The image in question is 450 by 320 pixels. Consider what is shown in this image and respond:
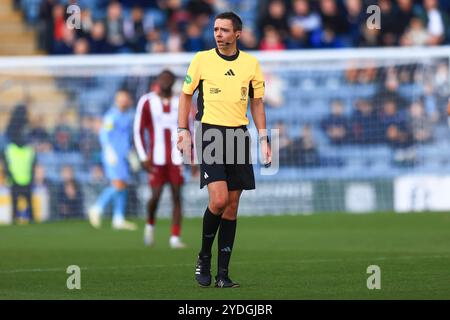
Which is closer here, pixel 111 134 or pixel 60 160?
pixel 111 134

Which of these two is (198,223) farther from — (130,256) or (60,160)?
(130,256)

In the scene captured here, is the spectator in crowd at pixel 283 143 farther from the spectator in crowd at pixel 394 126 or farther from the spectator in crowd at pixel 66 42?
the spectator in crowd at pixel 66 42

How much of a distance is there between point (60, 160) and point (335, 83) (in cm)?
540

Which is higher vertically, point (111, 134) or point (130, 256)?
point (111, 134)

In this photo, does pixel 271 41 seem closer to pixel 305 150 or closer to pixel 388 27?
pixel 388 27

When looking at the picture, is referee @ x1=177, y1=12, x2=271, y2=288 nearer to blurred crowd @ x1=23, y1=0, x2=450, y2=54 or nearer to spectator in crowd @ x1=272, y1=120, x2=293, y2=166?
spectator in crowd @ x1=272, y1=120, x2=293, y2=166

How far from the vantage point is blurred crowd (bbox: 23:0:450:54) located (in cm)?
2517

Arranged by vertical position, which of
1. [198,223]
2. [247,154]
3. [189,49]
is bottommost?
[198,223]

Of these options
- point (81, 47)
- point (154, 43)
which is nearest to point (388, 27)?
point (154, 43)

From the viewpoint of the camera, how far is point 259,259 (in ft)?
43.5

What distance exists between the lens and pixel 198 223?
20.4 meters

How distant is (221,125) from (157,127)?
589 centimetres
